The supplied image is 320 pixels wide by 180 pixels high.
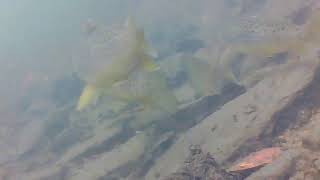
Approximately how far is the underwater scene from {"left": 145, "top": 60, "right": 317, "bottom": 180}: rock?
17mm

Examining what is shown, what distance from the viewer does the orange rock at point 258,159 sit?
4.00 m

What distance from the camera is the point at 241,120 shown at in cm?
483

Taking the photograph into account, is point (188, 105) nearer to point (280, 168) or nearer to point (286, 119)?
point (286, 119)

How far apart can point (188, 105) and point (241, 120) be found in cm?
151

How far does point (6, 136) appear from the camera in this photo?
10031 millimetres

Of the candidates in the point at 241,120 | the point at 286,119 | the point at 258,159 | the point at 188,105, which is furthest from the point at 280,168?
the point at 188,105

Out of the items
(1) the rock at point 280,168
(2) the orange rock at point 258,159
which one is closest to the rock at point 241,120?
(2) the orange rock at point 258,159

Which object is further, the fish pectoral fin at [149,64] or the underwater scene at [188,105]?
the fish pectoral fin at [149,64]

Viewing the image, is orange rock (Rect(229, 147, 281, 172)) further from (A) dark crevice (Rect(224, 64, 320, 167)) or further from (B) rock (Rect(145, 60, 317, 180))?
(B) rock (Rect(145, 60, 317, 180))

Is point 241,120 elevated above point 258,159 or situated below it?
above

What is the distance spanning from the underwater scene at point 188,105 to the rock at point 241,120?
0.02 metres

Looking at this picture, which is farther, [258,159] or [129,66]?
[129,66]

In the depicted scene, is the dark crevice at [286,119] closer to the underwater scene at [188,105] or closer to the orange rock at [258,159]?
the underwater scene at [188,105]

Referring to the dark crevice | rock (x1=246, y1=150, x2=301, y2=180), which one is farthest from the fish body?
rock (x1=246, y1=150, x2=301, y2=180)
